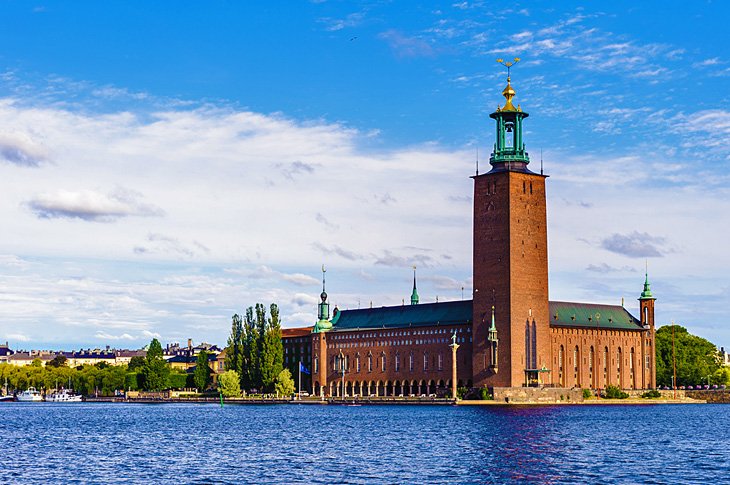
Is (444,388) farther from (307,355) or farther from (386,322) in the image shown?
(307,355)

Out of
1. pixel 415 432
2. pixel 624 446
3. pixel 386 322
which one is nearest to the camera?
pixel 624 446

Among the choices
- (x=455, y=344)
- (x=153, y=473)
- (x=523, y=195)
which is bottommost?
(x=153, y=473)

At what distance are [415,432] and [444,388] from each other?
56371mm

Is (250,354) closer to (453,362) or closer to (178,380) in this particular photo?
(453,362)

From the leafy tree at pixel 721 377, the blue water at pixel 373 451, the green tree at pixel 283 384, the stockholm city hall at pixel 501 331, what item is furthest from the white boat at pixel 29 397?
the leafy tree at pixel 721 377

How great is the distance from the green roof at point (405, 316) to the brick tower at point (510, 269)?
699 centimetres

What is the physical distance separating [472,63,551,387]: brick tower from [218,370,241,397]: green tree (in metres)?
24.6

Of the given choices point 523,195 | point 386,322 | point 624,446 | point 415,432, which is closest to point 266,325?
Answer: point 386,322

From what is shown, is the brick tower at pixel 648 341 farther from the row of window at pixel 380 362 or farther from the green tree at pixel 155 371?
the green tree at pixel 155 371

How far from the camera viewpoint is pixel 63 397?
510 ft

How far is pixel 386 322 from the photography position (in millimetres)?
136625

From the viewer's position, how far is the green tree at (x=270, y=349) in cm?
12138

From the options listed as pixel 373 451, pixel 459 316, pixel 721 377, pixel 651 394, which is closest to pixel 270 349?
pixel 459 316

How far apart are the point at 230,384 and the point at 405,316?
71.7 feet
